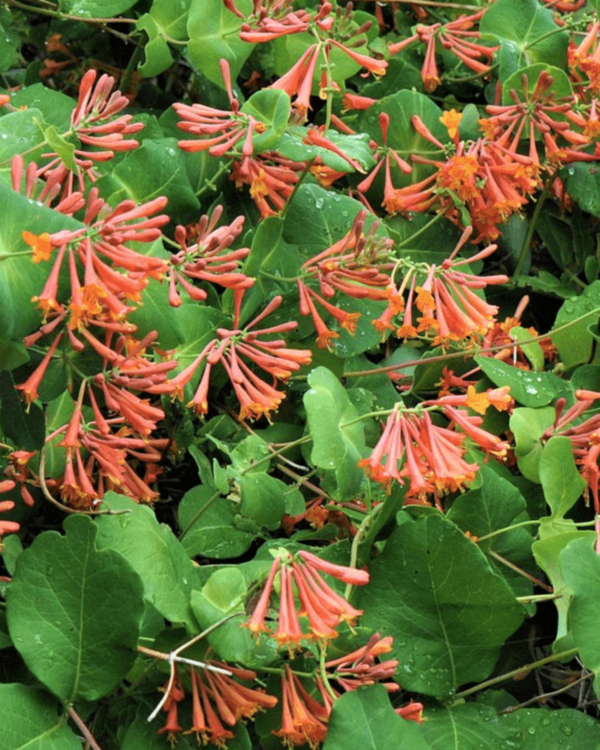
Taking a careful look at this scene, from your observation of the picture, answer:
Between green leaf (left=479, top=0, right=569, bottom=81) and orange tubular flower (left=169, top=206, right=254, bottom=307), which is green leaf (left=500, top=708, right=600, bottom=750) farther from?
green leaf (left=479, top=0, right=569, bottom=81)

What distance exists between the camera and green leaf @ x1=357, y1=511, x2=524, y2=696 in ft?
3.48

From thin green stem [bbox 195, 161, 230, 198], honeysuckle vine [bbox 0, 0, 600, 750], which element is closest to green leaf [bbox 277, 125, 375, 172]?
honeysuckle vine [bbox 0, 0, 600, 750]

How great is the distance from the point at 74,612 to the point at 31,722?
92 millimetres

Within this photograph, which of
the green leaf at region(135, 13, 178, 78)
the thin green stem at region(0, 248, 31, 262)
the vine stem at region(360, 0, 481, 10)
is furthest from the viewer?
the vine stem at region(360, 0, 481, 10)

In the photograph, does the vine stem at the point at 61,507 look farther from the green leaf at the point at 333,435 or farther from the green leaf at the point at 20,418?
the green leaf at the point at 333,435

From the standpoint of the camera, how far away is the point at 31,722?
3.05 feet

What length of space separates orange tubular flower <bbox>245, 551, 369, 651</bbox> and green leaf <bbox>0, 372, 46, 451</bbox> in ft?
0.88

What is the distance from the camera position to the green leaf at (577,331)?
1425 millimetres

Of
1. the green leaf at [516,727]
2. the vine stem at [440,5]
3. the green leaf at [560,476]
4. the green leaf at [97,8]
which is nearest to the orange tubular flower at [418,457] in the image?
the green leaf at [560,476]

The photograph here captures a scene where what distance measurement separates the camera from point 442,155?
60.7 inches

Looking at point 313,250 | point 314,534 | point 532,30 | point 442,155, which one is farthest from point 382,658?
point 532,30

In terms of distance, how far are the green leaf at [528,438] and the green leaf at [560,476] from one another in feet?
0.34

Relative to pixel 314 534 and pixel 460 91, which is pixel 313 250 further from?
pixel 460 91

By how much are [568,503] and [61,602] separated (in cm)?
53
